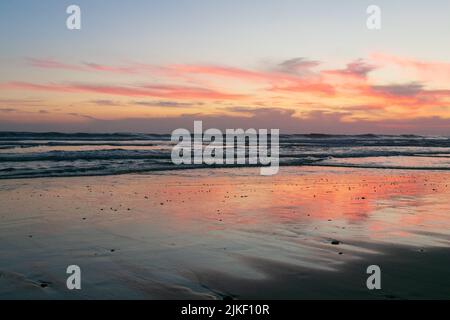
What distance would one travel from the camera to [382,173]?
21.6m

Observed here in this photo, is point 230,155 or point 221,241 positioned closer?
point 221,241

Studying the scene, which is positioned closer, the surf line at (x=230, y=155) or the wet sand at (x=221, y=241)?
the wet sand at (x=221, y=241)

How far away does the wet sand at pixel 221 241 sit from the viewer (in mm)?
5977

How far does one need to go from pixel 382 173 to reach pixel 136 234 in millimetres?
15879

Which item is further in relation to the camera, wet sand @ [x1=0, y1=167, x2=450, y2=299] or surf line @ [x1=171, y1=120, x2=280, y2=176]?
surf line @ [x1=171, y1=120, x2=280, y2=176]

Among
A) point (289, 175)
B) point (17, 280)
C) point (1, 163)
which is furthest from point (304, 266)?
point (1, 163)

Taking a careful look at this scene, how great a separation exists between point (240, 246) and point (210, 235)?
0.93 metres

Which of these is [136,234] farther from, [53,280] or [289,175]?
[289,175]

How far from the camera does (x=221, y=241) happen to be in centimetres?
836

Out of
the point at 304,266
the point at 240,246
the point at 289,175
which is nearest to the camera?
the point at 304,266

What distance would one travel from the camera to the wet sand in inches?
235
